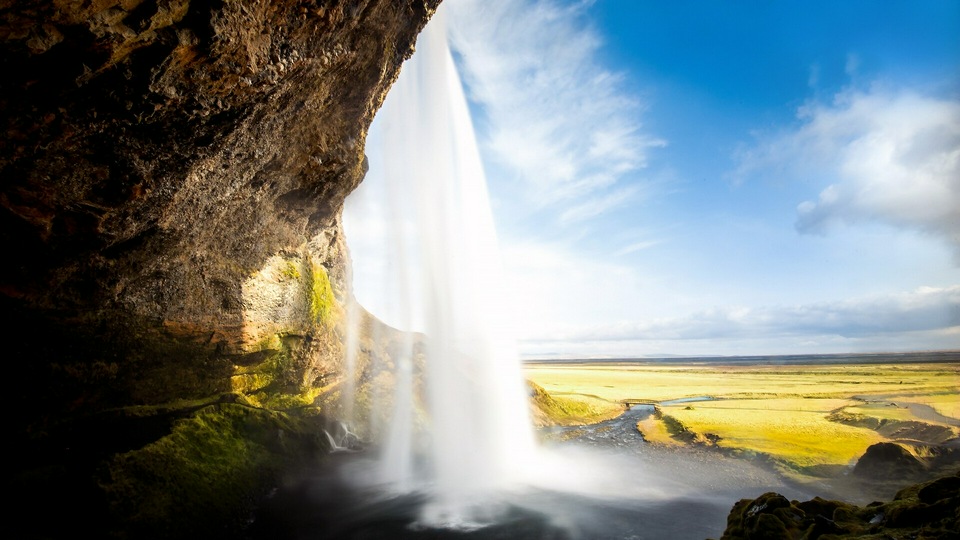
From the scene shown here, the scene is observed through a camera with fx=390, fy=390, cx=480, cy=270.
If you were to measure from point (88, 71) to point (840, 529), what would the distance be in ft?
66.3

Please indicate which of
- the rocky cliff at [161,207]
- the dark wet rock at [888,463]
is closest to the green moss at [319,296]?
the rocky cliff at [161,207]

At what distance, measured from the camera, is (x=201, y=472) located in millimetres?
15352

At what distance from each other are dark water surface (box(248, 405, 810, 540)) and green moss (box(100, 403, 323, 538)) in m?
1.35

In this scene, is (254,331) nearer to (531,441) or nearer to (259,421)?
(259,421)

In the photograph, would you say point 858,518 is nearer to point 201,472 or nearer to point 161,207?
point 201,472

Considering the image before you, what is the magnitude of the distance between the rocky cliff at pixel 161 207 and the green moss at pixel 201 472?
0.11 meters

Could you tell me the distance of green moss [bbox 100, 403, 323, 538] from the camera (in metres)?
12.8

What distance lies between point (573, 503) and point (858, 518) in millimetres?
10090

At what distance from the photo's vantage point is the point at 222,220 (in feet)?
56.9

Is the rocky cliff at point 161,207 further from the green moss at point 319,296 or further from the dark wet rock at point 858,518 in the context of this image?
the dark wet rock at point 858,518

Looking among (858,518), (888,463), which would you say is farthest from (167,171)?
(888,463)

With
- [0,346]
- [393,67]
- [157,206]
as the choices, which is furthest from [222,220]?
[393,67]

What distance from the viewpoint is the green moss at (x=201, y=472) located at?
1281 centimetres

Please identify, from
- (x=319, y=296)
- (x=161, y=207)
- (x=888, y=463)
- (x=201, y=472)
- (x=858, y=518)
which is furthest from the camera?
(x=319, y=296)
